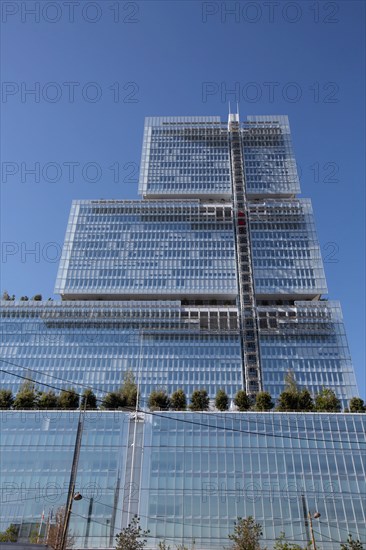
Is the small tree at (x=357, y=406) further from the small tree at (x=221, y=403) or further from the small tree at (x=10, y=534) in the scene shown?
the small tree at (x=10, y=534)

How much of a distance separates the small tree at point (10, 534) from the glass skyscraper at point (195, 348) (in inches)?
23.7

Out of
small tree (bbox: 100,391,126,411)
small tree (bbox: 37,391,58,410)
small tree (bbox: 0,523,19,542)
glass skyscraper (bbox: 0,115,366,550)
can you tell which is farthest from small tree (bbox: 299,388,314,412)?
small tree (bbox: 0,523,19,542)

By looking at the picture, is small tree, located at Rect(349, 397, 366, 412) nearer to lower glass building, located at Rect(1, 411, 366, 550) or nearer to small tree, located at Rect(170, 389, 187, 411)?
lower glass building, located at Rect(1, 411, 366, 550)

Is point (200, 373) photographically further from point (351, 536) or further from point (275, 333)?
point (351, 536)

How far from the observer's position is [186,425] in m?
57.1

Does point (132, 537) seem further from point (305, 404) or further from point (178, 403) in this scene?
point (305, 404)

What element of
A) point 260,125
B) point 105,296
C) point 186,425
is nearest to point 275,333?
point 105,296

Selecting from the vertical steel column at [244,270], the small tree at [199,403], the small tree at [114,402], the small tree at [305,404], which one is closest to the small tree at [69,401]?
the small tree at [114,402]

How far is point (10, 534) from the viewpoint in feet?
161

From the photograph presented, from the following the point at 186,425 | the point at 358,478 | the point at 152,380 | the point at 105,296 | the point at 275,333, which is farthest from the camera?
the point at 105,296

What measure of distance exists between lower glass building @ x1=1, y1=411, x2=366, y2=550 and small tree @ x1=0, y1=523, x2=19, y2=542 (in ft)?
1.74

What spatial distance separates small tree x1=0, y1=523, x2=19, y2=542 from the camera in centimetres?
4810

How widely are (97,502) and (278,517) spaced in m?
18.9

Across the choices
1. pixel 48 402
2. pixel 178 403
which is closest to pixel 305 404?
pixel 178 403
